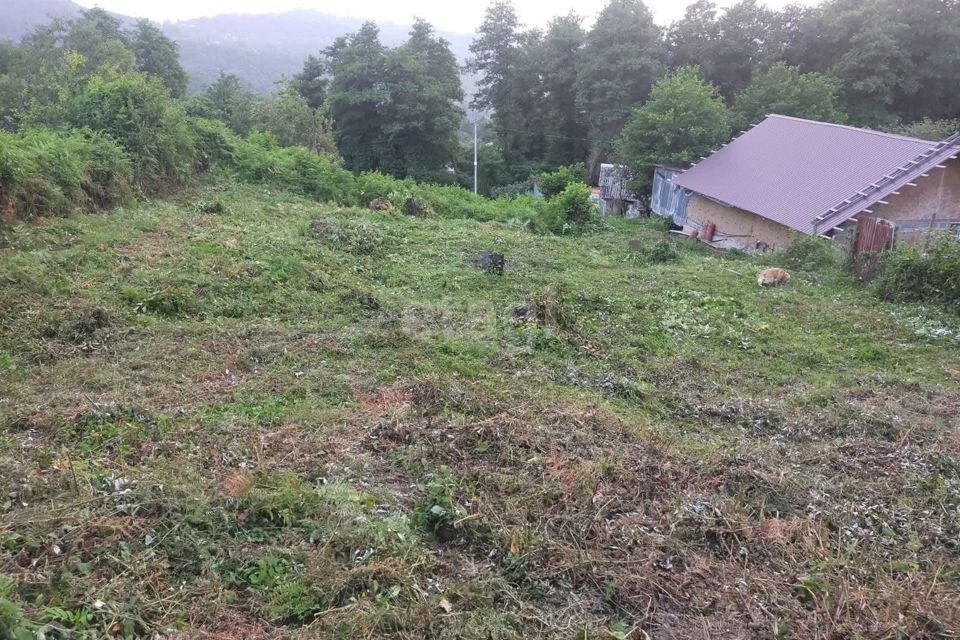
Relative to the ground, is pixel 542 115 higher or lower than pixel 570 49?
lower

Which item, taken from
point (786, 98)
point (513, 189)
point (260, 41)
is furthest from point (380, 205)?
point (260, 41)

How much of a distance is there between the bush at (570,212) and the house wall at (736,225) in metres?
4.03

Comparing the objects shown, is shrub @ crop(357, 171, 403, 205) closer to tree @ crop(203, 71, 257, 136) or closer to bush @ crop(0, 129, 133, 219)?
bush @ crop(0, 129, 133, 219)

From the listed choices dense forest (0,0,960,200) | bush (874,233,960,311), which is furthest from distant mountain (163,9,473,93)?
bush (874,233,960,311)

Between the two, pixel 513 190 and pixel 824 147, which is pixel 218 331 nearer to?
pixel 824 147

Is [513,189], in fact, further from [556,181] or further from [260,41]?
[260,41]

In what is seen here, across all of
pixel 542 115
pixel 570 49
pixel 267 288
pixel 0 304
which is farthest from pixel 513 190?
pixel 0 304

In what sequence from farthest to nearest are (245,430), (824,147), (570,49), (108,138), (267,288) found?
(570,49) → (824,147) → (108,138) → (267,288) → (245,430)

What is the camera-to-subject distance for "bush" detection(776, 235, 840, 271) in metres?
14.2

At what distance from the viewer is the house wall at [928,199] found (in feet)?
51.8

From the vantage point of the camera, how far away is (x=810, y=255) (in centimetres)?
1435

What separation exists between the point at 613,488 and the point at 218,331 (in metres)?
5.47

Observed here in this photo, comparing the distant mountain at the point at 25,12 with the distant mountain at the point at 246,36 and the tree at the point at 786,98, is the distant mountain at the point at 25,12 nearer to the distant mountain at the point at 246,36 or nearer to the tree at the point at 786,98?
the distant mountain at the point at 246,36

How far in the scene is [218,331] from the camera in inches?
307
